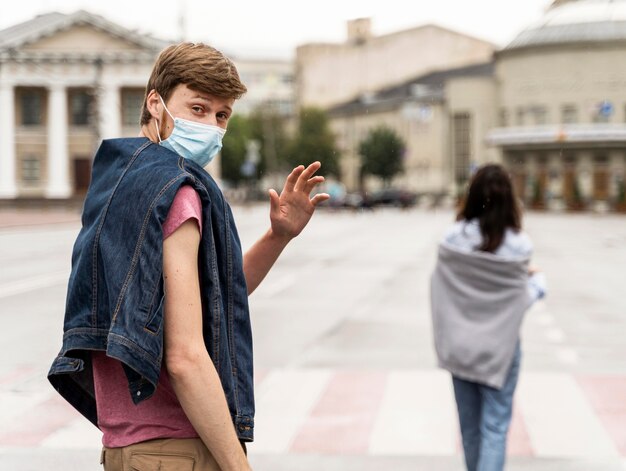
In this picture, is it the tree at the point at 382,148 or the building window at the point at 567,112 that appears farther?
the building window at the point at 567,112

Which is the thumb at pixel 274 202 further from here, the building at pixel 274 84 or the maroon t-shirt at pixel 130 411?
the building at pixel 274 84

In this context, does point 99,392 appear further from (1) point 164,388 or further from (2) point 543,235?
(2) point 543,235

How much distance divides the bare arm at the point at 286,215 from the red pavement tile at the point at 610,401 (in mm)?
4438

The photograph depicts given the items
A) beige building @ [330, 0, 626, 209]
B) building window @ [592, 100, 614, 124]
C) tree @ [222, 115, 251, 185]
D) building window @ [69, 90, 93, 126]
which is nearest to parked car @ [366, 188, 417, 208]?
beige building @ [330, 0, 626, 209]

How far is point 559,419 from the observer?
738 centimetres

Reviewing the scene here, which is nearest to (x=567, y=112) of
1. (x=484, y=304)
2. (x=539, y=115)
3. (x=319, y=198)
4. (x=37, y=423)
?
(x=539, y=115)

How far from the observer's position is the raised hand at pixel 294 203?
97.3 inches

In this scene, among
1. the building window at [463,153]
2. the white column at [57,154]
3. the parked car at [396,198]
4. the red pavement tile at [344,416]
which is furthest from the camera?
the parked car at [396,198]

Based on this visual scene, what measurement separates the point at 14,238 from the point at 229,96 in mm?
31853

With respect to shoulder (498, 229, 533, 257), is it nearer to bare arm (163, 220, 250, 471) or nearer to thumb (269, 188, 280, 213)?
thumb (269, 188, 280, 213)

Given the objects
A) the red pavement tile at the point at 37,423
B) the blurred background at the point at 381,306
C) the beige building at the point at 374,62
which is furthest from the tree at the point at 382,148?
the beige building at the point at 374,62

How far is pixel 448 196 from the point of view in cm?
5919

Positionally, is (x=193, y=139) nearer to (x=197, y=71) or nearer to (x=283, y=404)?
(x=197, y=71)

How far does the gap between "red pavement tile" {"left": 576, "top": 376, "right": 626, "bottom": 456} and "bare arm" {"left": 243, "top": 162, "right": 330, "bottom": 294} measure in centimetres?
444
